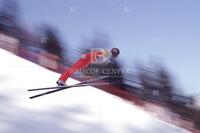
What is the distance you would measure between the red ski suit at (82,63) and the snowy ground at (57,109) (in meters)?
0.08

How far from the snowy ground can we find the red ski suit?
3.3 inches

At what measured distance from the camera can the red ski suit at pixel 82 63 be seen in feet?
11.6

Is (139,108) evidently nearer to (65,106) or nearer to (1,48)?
(65,106)

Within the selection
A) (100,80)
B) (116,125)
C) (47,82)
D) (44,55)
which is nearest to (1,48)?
(44,55)

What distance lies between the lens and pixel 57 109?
140 inches

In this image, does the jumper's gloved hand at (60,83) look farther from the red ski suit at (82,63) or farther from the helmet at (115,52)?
the helmet at (115,52)

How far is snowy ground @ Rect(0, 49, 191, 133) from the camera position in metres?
3.25

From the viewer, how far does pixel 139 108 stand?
4.21 metres

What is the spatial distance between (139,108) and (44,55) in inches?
47.3

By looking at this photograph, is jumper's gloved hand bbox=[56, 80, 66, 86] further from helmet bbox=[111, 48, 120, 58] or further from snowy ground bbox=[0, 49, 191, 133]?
helmet bbox=[111, 48, 120, 58]

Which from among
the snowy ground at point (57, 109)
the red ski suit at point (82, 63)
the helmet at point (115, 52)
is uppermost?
the helmet at point (115, 52)

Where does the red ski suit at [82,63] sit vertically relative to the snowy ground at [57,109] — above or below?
above

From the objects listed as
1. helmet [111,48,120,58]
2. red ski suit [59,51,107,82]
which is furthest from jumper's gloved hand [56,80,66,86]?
helmet [111,48,120,58]

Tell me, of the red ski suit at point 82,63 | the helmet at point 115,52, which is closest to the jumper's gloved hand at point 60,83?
the red ski suit at point 82,63
